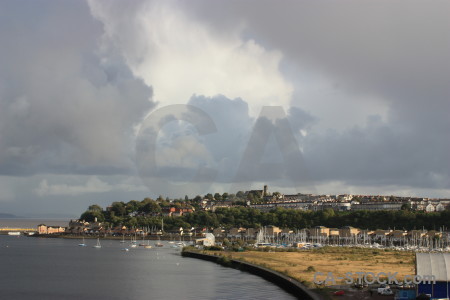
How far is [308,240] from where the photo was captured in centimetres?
16225

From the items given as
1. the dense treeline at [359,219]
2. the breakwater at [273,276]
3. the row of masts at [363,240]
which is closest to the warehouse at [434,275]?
the breakwater at [273,276]

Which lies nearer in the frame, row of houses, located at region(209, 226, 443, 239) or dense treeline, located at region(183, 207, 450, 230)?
row of houses, located at region(209, 226, 443, 239)

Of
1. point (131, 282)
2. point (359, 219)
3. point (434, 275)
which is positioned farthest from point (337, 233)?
point (434, 275)

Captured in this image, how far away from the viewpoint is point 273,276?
65.1 metres

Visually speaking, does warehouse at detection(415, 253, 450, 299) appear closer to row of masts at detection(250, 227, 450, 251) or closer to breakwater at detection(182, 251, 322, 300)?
breakwater at detection(182, 251, 322, 300)

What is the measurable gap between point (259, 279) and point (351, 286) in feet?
66.2

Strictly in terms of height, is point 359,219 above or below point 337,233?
above

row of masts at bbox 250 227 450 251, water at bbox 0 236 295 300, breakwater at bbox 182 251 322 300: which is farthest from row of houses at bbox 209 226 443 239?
water at bbox 0 236 295 300

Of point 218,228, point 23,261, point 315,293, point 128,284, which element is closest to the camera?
point 315,293

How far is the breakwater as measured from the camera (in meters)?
50.4

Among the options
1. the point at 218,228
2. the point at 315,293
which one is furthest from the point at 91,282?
the point at 218,228

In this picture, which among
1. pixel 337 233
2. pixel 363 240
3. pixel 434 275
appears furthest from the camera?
pixel 337 233

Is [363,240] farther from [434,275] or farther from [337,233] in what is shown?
[434,275]

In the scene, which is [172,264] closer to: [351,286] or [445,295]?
[351,286]
